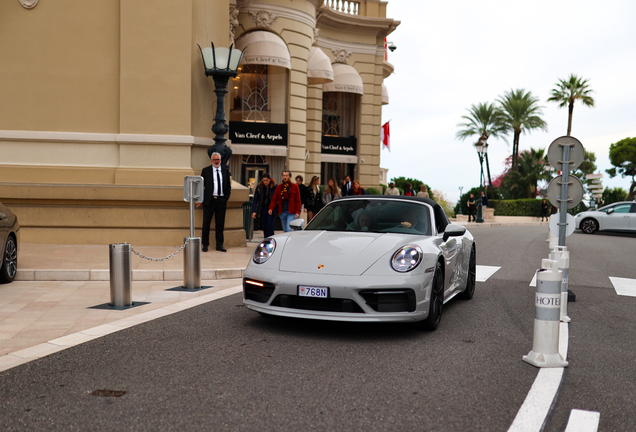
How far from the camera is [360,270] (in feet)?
18.3

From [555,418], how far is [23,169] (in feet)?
42.0

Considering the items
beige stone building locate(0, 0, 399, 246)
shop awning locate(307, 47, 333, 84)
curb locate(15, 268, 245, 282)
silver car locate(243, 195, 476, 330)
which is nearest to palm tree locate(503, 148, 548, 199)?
shop awning locate(307, 47, 333, 84)

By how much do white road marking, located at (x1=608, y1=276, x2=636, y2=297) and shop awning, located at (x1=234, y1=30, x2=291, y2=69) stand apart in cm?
1459

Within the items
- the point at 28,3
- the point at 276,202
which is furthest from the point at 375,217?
the point at 28,3

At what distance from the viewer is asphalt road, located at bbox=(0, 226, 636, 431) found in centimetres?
361

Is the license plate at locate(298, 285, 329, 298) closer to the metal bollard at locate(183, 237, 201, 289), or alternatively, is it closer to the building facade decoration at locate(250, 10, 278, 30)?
the metal bollard at locate(183, 237, 201, 289)

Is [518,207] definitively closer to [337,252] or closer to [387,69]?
[387,69]

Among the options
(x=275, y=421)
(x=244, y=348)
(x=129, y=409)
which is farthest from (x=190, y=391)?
(x=244, y=348)

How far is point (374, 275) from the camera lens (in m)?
5.53

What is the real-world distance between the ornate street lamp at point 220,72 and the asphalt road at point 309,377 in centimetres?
736

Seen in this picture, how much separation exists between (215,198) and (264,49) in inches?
434

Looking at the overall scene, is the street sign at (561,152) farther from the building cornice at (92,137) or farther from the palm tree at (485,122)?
the palm tree at (485,122)

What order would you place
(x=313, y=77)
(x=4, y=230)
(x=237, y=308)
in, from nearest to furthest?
(x=237, y=308)
(x=4, y=230)
(x=313, y=77)

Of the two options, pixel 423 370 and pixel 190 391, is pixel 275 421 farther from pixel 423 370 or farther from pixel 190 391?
pixel 423 370
